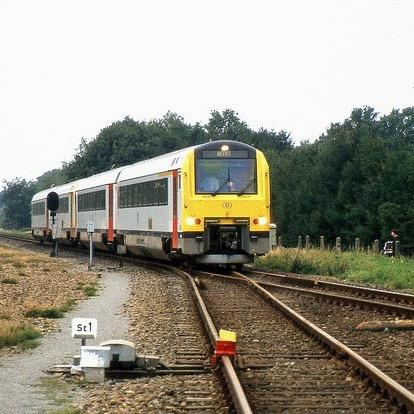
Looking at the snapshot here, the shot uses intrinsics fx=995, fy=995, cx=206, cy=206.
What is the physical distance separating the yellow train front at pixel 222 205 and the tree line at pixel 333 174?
1254 inches

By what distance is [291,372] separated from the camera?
9633mm

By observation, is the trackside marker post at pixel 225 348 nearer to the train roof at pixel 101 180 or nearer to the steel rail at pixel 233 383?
the steel rail at pixel 233 383

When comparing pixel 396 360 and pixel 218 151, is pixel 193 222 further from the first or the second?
pixel 396 360

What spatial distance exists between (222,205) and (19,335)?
43.9ft

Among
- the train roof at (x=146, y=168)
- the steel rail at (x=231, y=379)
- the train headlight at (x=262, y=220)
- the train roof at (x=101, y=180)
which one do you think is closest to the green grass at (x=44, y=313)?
the steel rail at (x=231, y=379)

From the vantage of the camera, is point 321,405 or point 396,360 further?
point 396,360

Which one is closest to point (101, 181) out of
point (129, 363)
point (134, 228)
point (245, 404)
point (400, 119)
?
point (134, 228)

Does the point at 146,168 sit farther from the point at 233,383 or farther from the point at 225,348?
the point at 233,383

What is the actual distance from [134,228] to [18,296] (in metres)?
12.4

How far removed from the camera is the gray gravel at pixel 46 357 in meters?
8.27

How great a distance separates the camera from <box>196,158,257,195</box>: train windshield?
25625 mm

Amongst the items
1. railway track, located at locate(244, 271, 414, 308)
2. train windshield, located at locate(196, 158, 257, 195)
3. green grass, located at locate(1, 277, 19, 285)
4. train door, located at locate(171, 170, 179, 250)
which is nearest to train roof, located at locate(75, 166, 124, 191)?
train door, located at locate(171, 170, 179, 250)

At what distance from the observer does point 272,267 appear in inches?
1226

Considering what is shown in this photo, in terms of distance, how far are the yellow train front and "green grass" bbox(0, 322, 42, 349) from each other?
39.0ft
